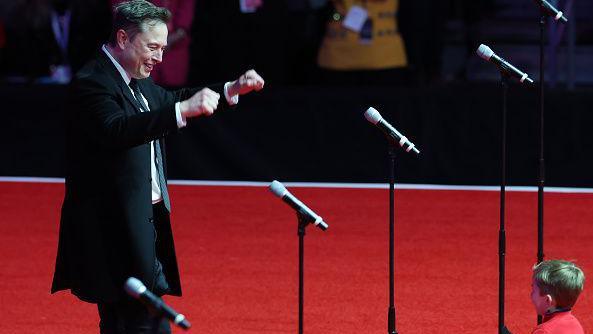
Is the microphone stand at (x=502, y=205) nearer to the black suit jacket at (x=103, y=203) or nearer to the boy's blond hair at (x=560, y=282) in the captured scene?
the boy's blond hair at (x=560, y=282)

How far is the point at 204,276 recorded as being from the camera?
6586mm

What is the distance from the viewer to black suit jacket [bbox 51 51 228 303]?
3.88m

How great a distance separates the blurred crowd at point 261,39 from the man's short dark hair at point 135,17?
16.3 ft

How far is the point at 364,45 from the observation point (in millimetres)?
9078

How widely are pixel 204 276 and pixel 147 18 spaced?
290 cm

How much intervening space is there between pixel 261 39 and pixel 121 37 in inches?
213

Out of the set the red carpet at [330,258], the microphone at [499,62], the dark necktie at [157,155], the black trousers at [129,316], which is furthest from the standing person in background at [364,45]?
the black trousers at [129,316]

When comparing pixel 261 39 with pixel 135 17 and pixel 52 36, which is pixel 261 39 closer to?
pixel 52 36

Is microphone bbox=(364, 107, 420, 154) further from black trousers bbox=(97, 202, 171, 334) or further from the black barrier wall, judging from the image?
the black barrier wall

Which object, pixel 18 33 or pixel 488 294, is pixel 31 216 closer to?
pixel 18 33

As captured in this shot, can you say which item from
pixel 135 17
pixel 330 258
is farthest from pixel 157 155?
pixel 330 258

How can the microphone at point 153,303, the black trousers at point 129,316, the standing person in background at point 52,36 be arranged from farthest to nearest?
1. the standing person in background at point 52,36
2. the black trousers at point 129,316
3. the microphone at point 153,303

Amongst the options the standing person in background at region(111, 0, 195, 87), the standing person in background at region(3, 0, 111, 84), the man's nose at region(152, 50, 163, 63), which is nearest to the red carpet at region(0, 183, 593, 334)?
the standing person in background at region(111, 0, 195, 87)

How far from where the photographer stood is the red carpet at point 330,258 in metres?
5.84
